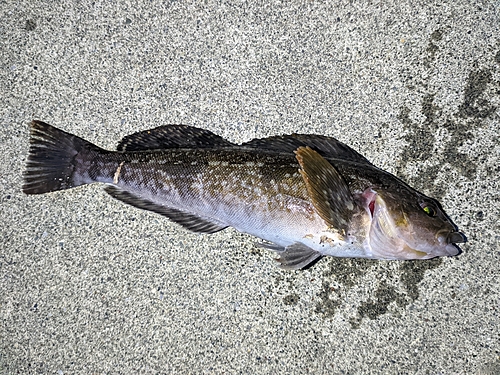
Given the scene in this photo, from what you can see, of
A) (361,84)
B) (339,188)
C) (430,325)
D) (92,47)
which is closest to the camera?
(339,188)

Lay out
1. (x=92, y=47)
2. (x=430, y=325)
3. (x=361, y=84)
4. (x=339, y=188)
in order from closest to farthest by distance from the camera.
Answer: (x=339, y=188) → (x=430, y=325) → (x=361, y=84) → (x=92, y=47)

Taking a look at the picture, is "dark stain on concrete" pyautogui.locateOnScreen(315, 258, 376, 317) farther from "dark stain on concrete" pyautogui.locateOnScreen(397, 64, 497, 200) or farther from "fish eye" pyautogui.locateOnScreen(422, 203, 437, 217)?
"dark stain on concrete" pyautogui.locateOnScreen(397, 64, 497, 200)

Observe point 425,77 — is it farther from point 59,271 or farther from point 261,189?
point 59,271

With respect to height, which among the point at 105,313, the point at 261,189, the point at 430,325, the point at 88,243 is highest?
the point at 261,189

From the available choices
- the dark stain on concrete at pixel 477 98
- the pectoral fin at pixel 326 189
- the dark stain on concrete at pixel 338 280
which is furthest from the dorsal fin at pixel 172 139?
the dark stain on concrete at pixel 477 98

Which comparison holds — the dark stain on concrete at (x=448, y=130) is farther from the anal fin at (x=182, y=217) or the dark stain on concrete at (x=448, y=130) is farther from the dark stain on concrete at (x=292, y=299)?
the anal fin at (x=182, y=217)

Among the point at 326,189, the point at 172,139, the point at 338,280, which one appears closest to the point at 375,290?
the point at 338,280

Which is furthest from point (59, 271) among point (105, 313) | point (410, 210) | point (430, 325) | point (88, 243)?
point (430, 325)
